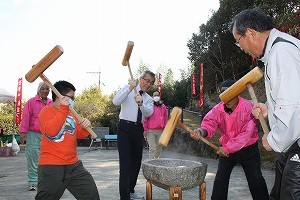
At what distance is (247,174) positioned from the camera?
151 inches

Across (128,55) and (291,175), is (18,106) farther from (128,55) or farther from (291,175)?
(291,175)

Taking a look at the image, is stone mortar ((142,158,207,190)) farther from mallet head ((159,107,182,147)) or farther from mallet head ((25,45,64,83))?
mallet head ((25,45,64,83))

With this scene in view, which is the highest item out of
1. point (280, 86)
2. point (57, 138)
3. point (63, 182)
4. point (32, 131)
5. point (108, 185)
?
point (280, 86)

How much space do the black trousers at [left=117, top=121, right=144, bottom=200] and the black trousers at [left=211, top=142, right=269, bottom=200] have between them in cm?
128

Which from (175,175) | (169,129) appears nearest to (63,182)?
(175,175)

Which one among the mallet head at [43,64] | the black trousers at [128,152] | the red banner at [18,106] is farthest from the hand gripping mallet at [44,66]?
the red banner at [18,106]

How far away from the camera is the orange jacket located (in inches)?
132

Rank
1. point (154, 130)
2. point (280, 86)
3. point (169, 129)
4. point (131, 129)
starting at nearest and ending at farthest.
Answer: point (280, 86)
point (169, 129)
point (131, 129)
point (154, 130)

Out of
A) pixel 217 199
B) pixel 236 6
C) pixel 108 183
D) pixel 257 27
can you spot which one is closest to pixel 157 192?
pixel 108 183

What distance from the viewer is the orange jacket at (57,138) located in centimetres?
334

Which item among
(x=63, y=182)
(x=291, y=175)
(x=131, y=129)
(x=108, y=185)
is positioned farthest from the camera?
(x=108, y=185)

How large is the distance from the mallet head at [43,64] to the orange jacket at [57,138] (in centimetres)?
37

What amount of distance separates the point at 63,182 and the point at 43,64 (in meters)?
1.20

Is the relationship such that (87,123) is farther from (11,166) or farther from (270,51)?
(11,166)
